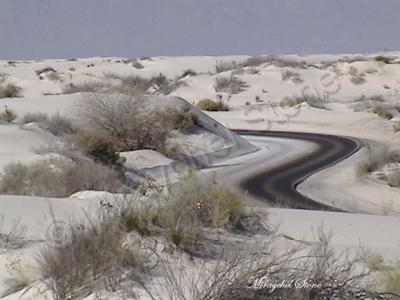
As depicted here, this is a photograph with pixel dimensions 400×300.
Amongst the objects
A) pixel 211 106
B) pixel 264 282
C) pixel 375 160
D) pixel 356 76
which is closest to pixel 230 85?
pixel 356 76

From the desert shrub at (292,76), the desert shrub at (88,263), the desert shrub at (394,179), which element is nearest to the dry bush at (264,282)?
the desert shrub at (88,263)

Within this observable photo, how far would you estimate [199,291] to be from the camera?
7.86 meters

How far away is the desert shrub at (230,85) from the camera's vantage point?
2846 inches

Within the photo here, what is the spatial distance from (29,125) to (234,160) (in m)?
8.85

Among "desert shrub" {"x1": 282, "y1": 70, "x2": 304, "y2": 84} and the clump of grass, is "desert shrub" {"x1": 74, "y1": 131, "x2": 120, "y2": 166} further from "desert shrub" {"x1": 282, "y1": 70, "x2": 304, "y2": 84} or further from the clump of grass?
the clump of grass

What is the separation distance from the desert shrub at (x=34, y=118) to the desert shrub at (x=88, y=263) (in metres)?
20.9

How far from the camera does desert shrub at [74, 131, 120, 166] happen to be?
943 inches

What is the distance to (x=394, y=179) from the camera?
24.2 m

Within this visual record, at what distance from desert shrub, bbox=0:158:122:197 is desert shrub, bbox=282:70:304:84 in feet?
187

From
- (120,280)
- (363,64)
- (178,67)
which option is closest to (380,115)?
(363,64)

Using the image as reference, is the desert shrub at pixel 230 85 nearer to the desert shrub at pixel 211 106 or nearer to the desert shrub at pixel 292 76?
the desert shrub at pixel 292 76

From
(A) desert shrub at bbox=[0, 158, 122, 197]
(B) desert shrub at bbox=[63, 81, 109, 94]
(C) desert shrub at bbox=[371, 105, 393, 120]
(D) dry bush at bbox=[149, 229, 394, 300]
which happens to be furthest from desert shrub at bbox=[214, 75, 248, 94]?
(D) dry bush at bbox=[149, 229, 394, 300]

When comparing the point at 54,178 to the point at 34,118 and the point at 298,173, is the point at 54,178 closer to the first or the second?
the point at 298,173

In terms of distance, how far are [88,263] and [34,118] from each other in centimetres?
2332
